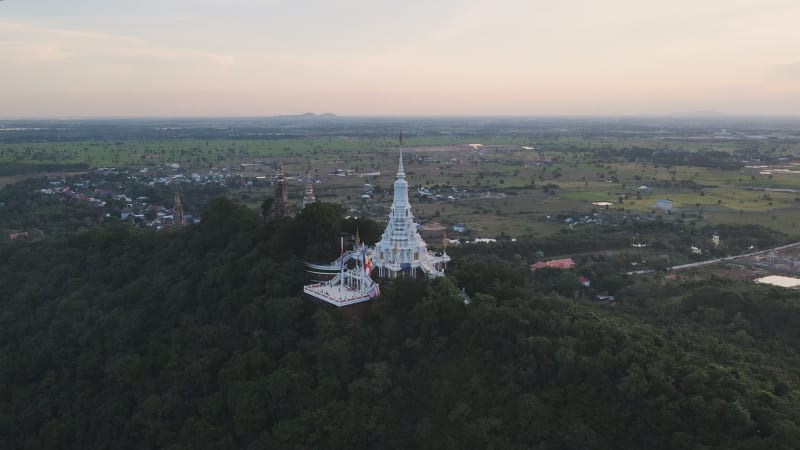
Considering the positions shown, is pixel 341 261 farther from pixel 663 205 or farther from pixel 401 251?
pixel 663 205

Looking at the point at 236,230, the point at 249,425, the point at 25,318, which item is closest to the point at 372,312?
the point at 249,425

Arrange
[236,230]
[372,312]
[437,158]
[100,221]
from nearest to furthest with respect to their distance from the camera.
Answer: [372,312], [236,230], [100,221], [437,158]

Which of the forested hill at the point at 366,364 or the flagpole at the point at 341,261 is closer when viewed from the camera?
the forested hill at the point at 366,364

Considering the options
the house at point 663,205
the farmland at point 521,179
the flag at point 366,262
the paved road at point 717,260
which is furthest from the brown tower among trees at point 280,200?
the house at point 663,205

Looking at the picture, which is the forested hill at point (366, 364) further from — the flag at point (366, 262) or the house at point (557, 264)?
the house at point (557, 264)

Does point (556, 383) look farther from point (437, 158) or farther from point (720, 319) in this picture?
point (437, 158)

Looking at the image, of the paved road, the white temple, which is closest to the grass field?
the paved road
